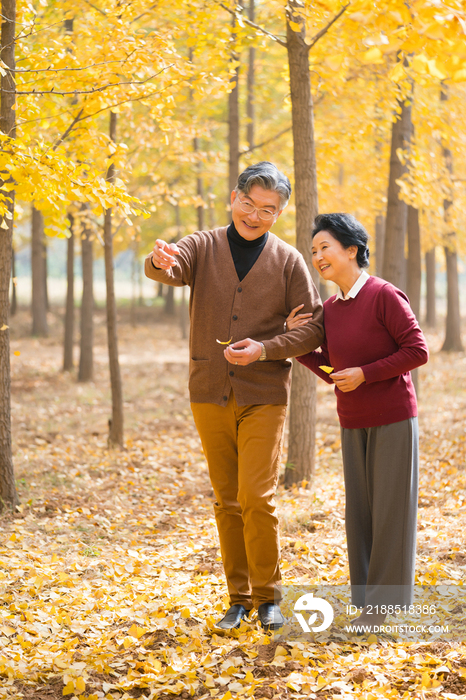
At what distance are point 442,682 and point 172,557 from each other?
213 cm

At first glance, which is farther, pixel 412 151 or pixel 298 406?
pixel 412 151

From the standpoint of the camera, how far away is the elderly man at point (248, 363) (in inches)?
118

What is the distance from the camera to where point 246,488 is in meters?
2.99

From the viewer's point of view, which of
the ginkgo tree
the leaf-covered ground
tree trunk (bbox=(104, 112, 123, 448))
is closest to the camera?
the leaf-covered ground

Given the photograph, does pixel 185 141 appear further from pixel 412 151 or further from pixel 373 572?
pixel 373 572

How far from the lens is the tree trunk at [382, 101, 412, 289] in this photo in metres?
7.37

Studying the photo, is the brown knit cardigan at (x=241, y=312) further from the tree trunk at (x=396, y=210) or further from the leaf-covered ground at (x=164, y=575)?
the tree trunk at (x=396, y=210)

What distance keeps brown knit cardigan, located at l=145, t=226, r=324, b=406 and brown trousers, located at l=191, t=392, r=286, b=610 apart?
0.31 ft

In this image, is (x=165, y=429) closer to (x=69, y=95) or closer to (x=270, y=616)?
(x=69, y=95)

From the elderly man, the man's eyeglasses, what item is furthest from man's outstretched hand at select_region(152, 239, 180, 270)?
the man's eyeglasses

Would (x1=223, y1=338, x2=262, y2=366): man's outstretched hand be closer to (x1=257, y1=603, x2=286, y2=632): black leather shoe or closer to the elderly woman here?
the elderly woman

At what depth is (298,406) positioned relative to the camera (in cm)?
554

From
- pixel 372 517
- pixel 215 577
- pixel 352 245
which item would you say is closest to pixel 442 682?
pixel 372 517

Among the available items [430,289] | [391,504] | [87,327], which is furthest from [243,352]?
[430,289]
